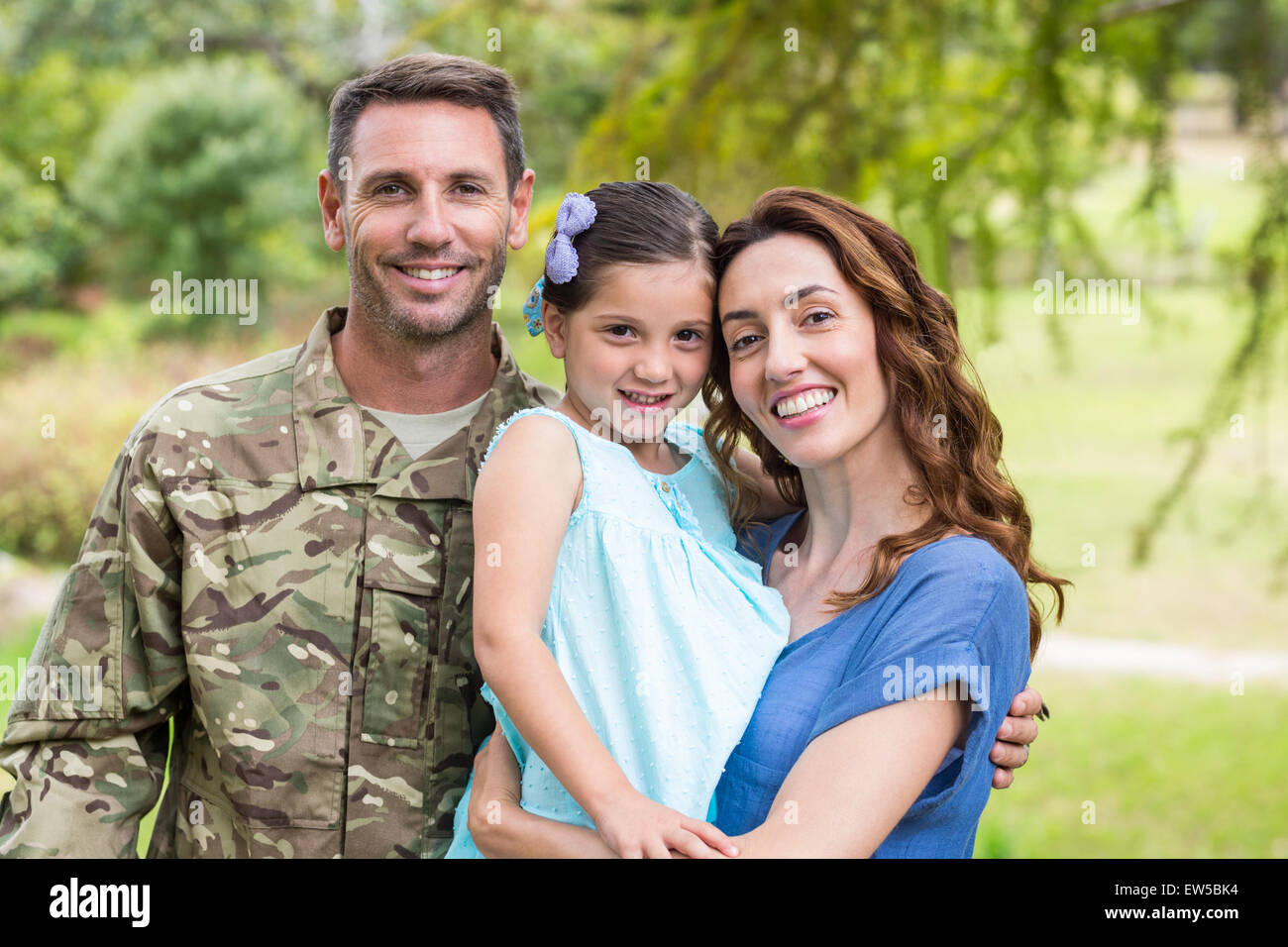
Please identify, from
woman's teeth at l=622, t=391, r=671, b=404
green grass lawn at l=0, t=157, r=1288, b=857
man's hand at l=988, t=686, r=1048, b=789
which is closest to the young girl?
woman's teeth at l=622, t=391, r=671, b=404

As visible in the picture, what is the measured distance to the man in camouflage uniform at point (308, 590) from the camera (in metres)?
2.12

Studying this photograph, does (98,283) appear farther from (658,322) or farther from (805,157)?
(658,322)

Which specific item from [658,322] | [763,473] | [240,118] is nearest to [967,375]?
[763,473]

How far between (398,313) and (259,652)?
2.12 feet

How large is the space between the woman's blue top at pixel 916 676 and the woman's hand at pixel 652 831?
197 millimetres

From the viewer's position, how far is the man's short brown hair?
2.22m

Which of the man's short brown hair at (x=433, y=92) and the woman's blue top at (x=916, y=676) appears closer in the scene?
the woman's blue top at (x=916, y=676)

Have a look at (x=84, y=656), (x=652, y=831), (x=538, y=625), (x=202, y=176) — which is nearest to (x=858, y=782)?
(x=652, y=831)

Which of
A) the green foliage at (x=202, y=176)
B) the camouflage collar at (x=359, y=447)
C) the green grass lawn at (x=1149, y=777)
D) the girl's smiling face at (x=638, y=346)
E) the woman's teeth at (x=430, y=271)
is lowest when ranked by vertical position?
the green grass lawn at (x=1149, y=777)

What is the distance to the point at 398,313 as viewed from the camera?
7.21ft

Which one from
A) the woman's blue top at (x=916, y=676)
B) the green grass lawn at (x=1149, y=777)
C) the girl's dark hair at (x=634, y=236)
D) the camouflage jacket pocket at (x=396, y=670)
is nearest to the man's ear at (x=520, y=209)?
the girl's dark hair at (x=634, y=236)

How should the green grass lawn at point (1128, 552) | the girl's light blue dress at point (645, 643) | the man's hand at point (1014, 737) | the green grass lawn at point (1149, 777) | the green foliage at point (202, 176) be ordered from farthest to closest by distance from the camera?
the green foliage at point (202, 176), the green grass lawn at point (1149, 777), the green grass lawn at point (1128, 552), the man's hand at point (1014, 737), the girl's light blue dress at point (645, 643)

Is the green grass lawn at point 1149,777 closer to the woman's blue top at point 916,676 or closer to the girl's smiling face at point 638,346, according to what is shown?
the woman's blue top at point 916,676

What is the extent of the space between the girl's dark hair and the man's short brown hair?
0.92ft
